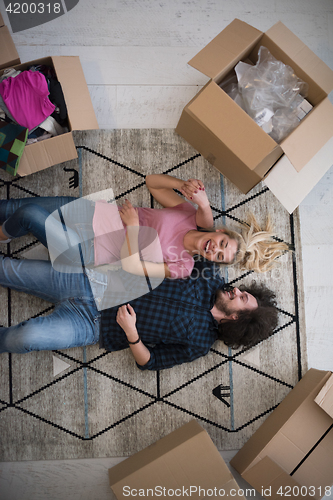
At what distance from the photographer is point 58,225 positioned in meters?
1.44

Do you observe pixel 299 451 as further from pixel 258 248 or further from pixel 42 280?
pixel 42 280

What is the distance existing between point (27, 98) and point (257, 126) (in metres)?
0.98

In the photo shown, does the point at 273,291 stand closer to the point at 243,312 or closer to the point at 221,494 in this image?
the point at 243,312

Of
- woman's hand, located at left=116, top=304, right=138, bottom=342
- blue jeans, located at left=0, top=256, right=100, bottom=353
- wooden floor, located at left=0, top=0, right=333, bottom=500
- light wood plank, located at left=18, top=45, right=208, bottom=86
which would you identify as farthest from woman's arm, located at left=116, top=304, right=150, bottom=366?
light wood plank, located at left=18, top=45, right=208, bottom=86

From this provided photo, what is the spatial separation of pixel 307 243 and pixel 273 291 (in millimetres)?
314

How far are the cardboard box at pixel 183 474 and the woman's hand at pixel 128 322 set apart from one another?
1.53 ft

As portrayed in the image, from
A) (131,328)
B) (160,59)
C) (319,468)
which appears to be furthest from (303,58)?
(319,468)

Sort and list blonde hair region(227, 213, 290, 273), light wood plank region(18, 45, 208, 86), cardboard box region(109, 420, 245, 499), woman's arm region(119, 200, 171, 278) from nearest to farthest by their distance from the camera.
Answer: cardboard box region(109, 420, 245, 499)
woman's arm region(119, 200, 171, 278)
blonde hair region(227, 213, 290, 273)
light wood plank region(18, 45, 208, 86)

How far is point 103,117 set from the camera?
1727 mm

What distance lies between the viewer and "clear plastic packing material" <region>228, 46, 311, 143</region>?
4.83ft

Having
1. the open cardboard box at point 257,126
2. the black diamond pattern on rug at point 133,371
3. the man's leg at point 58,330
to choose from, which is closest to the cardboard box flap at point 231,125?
the open cardboard box at point 257,126

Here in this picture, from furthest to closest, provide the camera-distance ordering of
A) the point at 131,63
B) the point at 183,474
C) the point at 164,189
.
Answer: the point at 131,63 < the point at 164,189 < the point at 183,474

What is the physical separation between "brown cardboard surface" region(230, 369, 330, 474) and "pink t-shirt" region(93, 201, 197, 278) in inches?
30.0

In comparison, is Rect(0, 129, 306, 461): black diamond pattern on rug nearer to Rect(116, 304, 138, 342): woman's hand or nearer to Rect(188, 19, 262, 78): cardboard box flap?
Rect(116, 304, 138, 342): woman's hand
